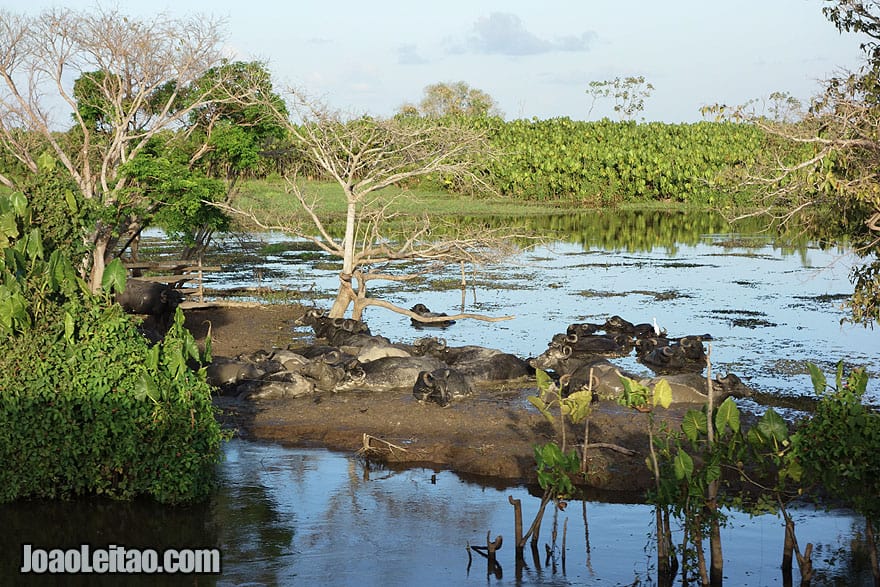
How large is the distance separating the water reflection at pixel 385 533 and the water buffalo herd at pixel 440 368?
2561mm

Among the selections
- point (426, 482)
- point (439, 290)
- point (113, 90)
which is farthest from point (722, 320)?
point (113, 90)

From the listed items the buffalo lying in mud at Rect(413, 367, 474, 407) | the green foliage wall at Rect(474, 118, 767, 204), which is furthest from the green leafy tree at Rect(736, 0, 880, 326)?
the green foliage wall at Rect(474, 118, 767, 204)

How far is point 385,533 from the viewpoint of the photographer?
8602mm

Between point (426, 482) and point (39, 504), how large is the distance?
11.7 ft

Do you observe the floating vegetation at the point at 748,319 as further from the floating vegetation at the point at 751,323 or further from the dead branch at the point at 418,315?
the dead branch at the point at 418,315

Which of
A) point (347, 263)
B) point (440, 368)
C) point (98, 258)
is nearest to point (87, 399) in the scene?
point (440, 368)

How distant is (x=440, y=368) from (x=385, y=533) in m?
4.62

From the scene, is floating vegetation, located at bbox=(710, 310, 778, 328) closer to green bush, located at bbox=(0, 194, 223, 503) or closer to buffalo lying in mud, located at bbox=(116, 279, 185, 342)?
buffalo lying in mud, located at bbox=(116, 279, 185, 342)

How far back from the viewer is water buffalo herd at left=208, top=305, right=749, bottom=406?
40.7ft

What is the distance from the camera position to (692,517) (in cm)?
→ 709

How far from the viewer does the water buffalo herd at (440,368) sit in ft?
40.7

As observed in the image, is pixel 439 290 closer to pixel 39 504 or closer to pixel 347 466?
pixel 347 466

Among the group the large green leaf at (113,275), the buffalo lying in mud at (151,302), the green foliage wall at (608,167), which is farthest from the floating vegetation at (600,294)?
the green foliage wall at (608,167)

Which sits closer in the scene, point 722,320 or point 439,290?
point 722,320
